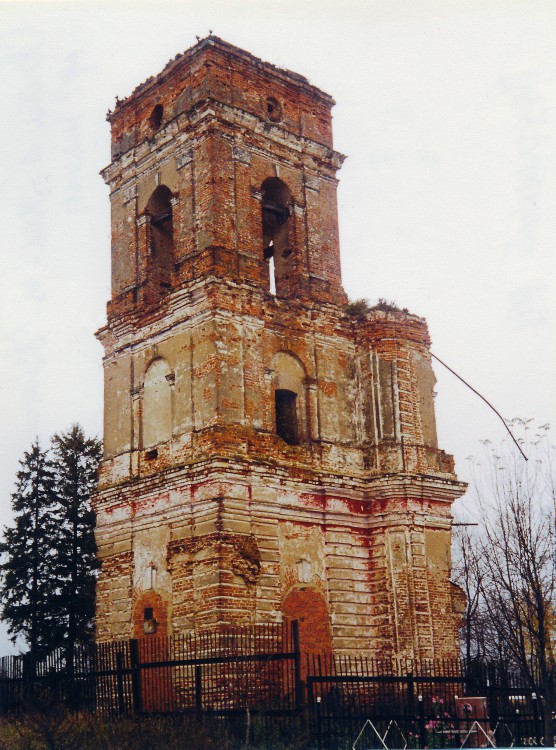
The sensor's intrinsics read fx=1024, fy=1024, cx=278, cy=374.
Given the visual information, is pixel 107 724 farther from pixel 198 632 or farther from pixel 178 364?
pixel 178 364

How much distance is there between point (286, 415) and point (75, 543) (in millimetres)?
8907

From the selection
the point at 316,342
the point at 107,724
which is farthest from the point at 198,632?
the point at 316,342

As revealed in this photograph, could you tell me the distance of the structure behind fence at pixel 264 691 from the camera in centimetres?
1495

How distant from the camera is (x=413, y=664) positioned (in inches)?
776

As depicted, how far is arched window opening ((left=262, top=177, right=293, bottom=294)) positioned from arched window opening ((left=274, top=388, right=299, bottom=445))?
2.62 meters

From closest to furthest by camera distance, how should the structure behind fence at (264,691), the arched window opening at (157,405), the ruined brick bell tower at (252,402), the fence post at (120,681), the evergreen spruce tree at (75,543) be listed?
1. the structure behind fence at (264,691)
2. the fence post at (120,681)
3. the ruined brick bell tower at (252,402)
4. the arched window opening at (157,405)
5. the evergreen spruce tree at (75,543)

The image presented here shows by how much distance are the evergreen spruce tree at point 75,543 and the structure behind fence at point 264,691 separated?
329 inches

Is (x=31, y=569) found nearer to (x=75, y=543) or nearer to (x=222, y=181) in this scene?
(x=75, y=543)

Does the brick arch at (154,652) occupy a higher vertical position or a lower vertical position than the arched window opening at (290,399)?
lower

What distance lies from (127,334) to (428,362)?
6567 millimetres

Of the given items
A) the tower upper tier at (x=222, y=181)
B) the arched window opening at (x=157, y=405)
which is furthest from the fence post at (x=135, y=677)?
the tower upper tier at (x=222, y=181)

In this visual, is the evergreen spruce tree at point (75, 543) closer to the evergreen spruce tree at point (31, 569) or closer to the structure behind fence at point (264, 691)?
the evergreen spruce tree at point (31, 569)

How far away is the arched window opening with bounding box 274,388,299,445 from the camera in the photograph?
68.5 ft

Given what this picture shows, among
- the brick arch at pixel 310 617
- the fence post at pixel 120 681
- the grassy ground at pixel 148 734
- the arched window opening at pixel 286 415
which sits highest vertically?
the arched window opening at pixel 286 415
